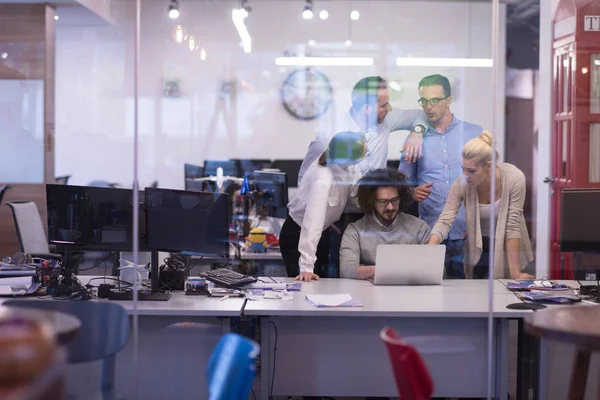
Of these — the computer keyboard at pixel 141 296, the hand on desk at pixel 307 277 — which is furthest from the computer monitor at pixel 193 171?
the computer keyboard at pixel 141 296

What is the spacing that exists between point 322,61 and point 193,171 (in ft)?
6.23

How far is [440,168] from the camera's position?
6.13 metres

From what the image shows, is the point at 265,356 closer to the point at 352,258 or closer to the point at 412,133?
the point at 352,258

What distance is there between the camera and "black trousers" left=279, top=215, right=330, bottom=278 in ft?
18.7

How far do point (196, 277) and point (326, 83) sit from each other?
3.68 metres

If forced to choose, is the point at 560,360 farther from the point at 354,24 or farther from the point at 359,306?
the point at 354,24

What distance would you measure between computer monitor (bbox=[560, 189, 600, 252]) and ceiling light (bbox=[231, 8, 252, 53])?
4.09 m

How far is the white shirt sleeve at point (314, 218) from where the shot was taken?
17.9 feet

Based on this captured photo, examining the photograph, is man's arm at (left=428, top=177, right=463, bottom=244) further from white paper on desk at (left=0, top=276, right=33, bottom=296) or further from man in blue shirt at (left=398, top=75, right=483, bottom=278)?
white paper on desk at (left=0, top=276, right=33, bottom=296)

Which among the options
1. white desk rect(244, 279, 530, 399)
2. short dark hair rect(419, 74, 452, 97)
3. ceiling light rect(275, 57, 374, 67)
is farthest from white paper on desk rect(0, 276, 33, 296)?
ceiling light rect(275, 57, 374, 67)

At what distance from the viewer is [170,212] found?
4.58 m

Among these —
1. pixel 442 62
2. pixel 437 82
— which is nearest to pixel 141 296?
pixel 437 82

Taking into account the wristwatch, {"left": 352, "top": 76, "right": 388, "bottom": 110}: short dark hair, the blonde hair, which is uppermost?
{"left": 352, "top": 76, "right": 388, "bottom": 110}: short dark hair

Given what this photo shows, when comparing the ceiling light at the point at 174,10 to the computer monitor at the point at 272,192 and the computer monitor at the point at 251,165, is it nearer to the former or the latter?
the computer monitor at the point at 251,165
